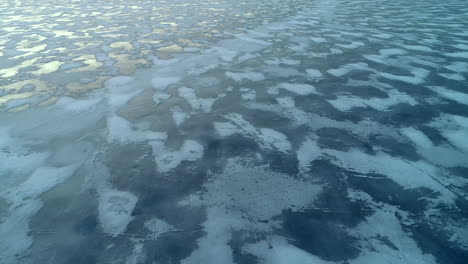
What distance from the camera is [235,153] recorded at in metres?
1.65

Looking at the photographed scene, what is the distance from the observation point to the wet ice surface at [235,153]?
3.72 ft

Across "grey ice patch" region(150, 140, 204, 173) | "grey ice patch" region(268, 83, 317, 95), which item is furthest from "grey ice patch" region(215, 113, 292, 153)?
"grey ice patch" region(268, 83, 317, 95)

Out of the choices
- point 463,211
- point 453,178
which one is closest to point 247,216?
point 463,211

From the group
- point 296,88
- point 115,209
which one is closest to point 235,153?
point 115,209

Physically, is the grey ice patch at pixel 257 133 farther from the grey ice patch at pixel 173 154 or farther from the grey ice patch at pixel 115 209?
the grey ice patch at pixel 115 209

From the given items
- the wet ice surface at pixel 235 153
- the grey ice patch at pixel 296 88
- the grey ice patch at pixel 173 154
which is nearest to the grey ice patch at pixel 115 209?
the wet ice surface at pixel 235 153

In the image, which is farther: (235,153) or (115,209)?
(235,153)

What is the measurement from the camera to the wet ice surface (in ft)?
3.72

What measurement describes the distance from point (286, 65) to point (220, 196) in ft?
6.61

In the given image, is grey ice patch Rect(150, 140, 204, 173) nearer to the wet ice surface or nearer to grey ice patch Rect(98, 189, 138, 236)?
the wet ice surface

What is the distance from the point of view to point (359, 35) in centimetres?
405

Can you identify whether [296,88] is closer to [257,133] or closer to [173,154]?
[257,133]

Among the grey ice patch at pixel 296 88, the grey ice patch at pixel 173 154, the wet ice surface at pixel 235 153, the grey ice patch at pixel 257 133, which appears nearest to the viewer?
the wet ice surface at pixel 235 153

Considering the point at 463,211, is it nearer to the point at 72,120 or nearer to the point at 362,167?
the point at 362,167
